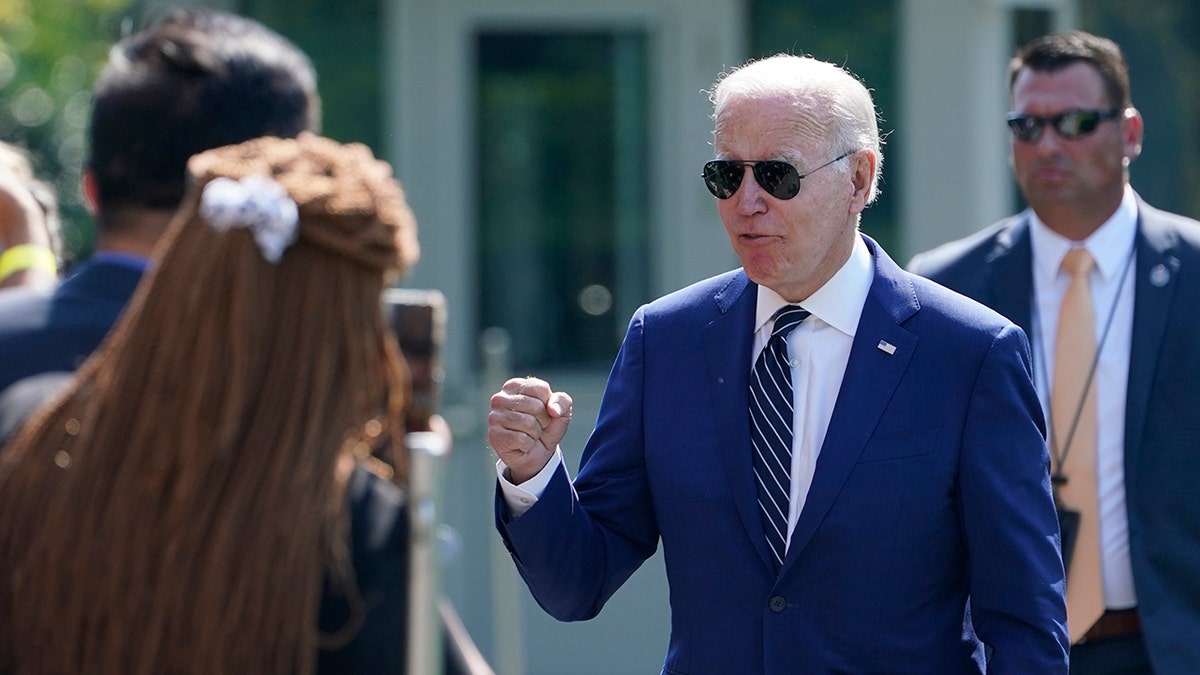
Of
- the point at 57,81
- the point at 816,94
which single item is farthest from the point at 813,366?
the point at 57,81

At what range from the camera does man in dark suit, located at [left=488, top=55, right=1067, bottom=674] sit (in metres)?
2.76

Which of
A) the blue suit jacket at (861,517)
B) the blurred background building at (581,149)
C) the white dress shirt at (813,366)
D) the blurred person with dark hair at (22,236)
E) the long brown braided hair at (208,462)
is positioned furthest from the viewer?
the blurred background building at (581,149)

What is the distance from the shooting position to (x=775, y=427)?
290cm

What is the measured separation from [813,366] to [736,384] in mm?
142

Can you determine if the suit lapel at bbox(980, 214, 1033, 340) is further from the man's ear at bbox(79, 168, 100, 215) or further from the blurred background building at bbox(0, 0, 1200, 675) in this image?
the blurred background building at bbox(0, 0, 1200, 675)

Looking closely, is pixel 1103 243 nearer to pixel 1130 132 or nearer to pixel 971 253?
pixel 971 253

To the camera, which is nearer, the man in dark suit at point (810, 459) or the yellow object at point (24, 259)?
the man in dark suit at point (810, 459)

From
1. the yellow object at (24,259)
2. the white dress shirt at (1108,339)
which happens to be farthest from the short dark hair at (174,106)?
the white dress shirt at (1108,339)

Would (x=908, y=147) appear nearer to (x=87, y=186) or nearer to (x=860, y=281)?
(x=860, y=281)

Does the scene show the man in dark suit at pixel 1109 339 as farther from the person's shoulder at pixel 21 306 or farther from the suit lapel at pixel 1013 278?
the person's shoulder at pixel 21 306

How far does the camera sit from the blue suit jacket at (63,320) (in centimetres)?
240

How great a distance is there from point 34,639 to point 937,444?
148cm

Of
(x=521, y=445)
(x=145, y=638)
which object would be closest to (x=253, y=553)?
(x=145, y=638)

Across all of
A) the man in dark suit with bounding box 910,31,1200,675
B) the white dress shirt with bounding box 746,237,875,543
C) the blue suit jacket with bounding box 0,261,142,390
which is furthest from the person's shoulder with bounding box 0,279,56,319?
the man in dark suit with bounding box 910,31,1200,675
